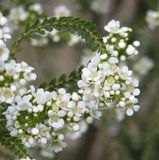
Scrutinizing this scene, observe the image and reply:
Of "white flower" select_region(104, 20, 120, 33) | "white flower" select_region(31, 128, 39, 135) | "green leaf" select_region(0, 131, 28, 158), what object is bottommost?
"green leaf" select_region(0, 131, 28, 158)

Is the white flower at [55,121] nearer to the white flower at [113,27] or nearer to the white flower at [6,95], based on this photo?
the white flower at [6,95]

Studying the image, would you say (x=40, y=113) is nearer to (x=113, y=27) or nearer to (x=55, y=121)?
(x=55, y=121)

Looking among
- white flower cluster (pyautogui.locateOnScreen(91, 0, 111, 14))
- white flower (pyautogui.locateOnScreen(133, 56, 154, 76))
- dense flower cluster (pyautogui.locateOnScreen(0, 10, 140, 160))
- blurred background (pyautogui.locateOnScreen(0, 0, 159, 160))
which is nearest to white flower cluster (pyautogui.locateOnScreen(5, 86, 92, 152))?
dense flower cluster (pyautogui.locateOnScreen(0, 10, 140, 160))

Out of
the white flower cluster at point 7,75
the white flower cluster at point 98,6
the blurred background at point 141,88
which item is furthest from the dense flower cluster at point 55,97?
the white flower cluster at point 98,6

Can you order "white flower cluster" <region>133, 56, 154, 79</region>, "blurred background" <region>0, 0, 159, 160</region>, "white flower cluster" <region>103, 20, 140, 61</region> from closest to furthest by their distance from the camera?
"white flower cluster" <region>103, 20, 140, 61</region> → "blurred background" <region>0, 0, 159, 160</region> → "white flower cluster" <region>133, 56, 154, 79</region>

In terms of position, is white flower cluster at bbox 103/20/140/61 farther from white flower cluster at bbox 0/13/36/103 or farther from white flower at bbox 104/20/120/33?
white flower cluster at bbox 0/13/36/103
